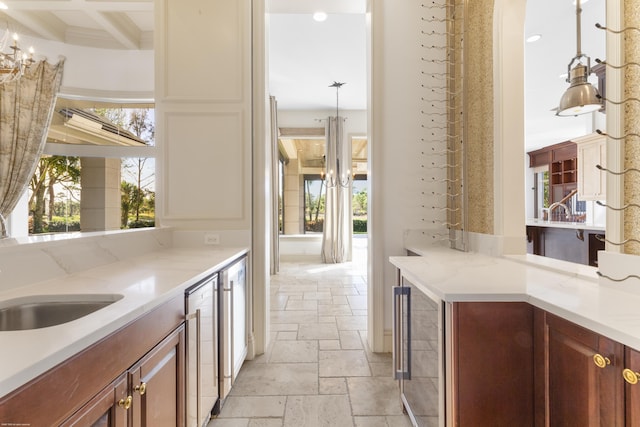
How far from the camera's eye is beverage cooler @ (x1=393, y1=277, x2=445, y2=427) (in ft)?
4.30

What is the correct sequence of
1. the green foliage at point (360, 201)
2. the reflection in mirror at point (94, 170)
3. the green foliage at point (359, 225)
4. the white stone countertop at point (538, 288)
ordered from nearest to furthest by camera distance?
the white stone countertop at point (538, 288)
the reflection in mirror at point (94, 170)
the green foliage at point (360, 201)
the green foliage at point (359, 225)

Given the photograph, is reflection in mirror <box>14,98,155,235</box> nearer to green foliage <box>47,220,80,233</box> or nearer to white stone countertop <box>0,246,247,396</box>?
green foliage <box>47,220,80,233</box>

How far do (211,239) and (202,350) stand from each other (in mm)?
1164

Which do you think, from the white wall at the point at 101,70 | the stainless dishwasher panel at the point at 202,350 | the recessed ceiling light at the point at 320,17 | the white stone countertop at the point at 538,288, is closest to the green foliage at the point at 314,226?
the recessed ceiling light at the point at 320,17

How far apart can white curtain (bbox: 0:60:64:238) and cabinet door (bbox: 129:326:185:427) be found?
281 cm

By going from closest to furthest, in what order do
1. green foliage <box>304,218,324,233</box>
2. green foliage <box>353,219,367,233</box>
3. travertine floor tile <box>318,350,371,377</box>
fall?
travertine floor tile <box>318,350,371,377</box>, green foliage <box>304,218,324,233</box>, green foliage <box>353,219,367,233</box>

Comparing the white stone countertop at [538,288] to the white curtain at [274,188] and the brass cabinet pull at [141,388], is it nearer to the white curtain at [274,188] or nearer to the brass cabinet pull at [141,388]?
the brass cabinet pull at [141,388]

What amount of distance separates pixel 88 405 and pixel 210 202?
1934 millimetres

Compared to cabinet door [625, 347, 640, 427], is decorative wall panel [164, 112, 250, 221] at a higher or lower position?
higher

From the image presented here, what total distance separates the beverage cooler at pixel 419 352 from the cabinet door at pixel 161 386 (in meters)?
1.08

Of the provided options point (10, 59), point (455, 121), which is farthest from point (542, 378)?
point (10, 59)

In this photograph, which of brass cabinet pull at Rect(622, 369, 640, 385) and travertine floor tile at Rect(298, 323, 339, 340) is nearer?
brass cabinet pull at Rect(622, 369, 640, 385)

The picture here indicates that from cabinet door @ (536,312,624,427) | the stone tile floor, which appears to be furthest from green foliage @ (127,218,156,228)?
cabinet door @ (536,312,624,427)

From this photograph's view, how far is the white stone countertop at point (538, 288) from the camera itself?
0.88 m
